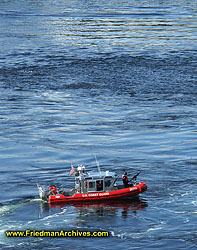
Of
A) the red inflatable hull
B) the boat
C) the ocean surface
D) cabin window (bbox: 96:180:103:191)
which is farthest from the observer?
cabin window (bbox: 96:180:103:191)

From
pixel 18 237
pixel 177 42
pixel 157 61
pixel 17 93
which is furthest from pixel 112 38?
pixel 18 237

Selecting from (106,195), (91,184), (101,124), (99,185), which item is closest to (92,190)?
(91,184)

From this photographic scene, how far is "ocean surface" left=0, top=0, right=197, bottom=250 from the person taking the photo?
52156mm

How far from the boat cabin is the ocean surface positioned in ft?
5.54

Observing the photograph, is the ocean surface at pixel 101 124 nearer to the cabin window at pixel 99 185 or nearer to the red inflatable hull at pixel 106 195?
the red inflatable hull at pixel 106 195

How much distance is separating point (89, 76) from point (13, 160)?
36.2 meters

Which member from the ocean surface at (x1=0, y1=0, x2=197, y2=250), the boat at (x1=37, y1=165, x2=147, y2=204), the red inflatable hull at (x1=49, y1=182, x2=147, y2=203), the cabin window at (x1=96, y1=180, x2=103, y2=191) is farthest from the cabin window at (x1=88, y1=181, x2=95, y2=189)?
the ocean surface at (x1=0, y1=0, x2=197, y2=250)

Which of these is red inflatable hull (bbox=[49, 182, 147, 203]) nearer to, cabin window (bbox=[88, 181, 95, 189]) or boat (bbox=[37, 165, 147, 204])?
boat (bbox=[37, 165, 147, 204])

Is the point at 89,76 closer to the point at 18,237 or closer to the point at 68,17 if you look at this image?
the point at 18,237

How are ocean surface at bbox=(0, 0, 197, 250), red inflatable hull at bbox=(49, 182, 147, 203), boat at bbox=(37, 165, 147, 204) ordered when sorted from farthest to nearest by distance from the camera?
red inflatable hull at bbox=(49, 182, 147, 203)
boat at bbox=(37, 165, 147, 204)
ocean surface at bbox=(0, 0, 197, 250)

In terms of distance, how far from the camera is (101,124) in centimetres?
7950

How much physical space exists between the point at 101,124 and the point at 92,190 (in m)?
23.4

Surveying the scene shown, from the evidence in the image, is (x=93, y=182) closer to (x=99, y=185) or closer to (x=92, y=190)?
(x=99, y=185)

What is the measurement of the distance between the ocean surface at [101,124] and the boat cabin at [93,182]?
5.54ft
